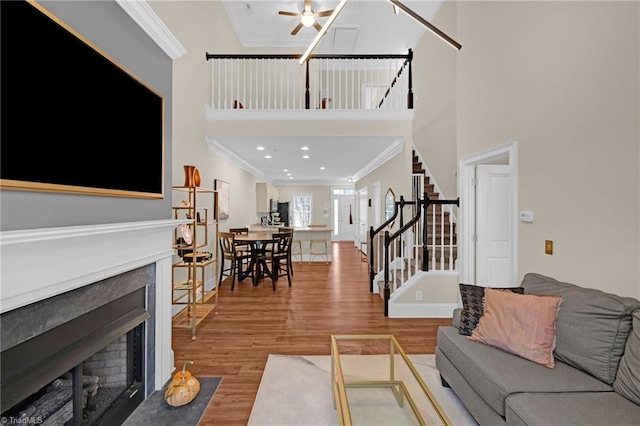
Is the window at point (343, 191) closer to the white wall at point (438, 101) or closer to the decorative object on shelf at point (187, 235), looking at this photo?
the white wall at point (438, 101)

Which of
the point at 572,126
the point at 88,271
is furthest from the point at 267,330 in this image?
the point at 572,126

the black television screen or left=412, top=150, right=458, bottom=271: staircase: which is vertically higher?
the black television screen

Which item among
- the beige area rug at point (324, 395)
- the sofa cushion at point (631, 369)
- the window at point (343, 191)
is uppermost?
the window at point (343, 191)

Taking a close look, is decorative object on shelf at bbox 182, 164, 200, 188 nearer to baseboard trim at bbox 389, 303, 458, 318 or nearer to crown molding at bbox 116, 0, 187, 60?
crown molding at bbox 116, 0, 187, 60

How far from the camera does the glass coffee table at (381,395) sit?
62.7 inches

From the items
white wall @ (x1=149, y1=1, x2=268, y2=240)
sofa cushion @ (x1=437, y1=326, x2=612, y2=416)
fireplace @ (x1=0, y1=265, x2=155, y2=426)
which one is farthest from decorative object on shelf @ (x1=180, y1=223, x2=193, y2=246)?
sofa cushion @ (x1=437, y1=326, x2=612, y2=416)

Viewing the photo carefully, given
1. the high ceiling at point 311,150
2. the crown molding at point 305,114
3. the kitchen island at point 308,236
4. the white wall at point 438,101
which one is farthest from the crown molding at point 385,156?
the kitchen island at point 308,236

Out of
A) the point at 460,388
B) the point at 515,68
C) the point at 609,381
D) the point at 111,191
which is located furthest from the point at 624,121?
the point at 111,191

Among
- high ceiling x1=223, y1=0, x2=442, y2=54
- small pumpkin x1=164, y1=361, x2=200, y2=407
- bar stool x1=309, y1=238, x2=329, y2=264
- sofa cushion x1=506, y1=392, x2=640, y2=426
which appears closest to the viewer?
sofa cushion x1=506, y1=392, x2=640, y2=426

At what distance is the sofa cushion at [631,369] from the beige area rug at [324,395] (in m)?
0.86

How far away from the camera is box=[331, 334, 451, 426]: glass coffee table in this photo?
1594 mm

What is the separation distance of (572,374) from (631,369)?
254 millimetres

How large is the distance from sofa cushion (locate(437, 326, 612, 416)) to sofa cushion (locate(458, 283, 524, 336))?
0.19m

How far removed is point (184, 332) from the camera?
3.20 metres
